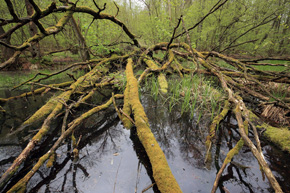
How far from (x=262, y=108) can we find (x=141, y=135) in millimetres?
3105

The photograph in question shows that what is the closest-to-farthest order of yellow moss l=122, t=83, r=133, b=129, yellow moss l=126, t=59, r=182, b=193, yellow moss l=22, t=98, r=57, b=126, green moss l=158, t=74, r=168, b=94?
yellow moss l=126, t=59, r=182, b=193 < yellow moss l=122, t=83, r=133, b=129 < yellow moss l=22, t=98, r=57, b=126 < green moss l=158, t=74, r=168, b=94

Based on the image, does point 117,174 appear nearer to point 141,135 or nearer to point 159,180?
point 141,135

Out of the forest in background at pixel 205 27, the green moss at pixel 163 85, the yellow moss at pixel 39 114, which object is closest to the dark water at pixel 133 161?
the yellow moss at pixel 39 114

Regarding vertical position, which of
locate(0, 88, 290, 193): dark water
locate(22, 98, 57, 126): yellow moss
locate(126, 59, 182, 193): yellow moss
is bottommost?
locate(0, 88, 290, 193): dark water

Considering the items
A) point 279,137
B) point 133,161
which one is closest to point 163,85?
point 133,161

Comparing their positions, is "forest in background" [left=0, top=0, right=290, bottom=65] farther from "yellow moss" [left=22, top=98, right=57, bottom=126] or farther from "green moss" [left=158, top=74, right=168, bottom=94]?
"yellow moss" [left=22, top=98, right=57, bottom=126]

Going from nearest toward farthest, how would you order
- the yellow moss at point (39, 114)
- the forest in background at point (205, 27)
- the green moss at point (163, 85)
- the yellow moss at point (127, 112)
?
the yellow moss at point (127, 112), the yellow moss at point (39, 114), the green moss at point (163, 85), the forest in background at point (205, 27)

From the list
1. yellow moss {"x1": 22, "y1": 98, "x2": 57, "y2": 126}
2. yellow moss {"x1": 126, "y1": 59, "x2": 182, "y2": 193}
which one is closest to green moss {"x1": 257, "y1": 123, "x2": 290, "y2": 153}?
yellow moss {"x1": 126, "y1": 59, "x2": 182, "y2": 193}

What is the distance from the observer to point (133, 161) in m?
1.66

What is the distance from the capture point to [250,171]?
1517 millimetres

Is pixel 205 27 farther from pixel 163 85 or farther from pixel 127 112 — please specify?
pixel 127 112

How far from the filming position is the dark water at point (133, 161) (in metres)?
1.37

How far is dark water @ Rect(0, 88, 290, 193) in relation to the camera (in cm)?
137

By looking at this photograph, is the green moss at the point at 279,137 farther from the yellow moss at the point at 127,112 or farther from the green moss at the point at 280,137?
the yellow moss at the point at 127,112
